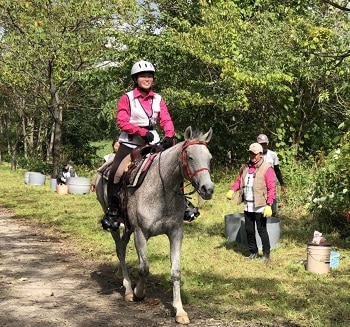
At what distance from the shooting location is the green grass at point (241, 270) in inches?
238

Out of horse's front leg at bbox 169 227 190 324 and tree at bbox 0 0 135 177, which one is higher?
tree at bbox 0 0 135 177

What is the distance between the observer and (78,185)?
1805 cm

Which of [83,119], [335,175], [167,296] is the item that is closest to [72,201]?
[335,175]

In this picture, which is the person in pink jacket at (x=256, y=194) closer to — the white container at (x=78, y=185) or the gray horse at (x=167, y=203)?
the gray horse at (x=167, y=203)

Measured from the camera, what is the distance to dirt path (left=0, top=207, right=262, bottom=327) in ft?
18.5

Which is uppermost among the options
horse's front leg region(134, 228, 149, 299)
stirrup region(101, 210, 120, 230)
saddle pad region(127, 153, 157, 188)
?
saddle pad region(127, 153, 157, 188)

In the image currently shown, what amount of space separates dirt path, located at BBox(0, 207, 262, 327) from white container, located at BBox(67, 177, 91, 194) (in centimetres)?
805

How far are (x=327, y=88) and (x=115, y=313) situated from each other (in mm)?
12080

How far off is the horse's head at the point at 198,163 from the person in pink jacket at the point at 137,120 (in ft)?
3.10

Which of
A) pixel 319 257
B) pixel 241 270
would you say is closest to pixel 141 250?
pixel 241 270

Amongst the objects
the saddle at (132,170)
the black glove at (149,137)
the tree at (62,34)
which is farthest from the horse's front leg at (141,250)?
the tree at (62,34)

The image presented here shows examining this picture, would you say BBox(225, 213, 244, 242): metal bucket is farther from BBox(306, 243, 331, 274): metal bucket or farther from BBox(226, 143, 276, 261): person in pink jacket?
BBox(306, 243, 331, 274): metal bucket

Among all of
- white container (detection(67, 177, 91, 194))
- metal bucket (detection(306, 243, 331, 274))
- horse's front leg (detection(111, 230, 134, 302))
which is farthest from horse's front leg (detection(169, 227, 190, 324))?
white container (detection(67, 177, 91, 194))

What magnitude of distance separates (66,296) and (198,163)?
285cm
